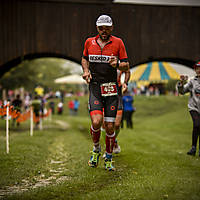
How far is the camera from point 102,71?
6477 millimetres

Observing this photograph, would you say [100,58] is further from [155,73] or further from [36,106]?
[155,73]

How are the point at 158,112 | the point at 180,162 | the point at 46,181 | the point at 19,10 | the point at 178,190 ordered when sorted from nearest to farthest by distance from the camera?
1. the point at 178,190
2. the point at 46,181
3. the point at 180,162
4. the point at 19,10
5. the point at 158,112

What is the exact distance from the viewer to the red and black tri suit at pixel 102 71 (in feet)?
21.1

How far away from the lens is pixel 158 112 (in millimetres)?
33969

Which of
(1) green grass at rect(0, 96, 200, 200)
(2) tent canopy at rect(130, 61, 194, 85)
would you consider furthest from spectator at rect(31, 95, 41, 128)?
(1) green grass at rect(0, 96, 200, 200)

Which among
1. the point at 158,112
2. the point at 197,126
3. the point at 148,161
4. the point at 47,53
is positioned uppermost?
the point at 47,53

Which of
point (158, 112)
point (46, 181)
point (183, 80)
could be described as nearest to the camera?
point (46, 181)

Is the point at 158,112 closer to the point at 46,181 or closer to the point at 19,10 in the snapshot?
the point at 19,10

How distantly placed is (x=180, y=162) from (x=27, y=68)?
78.8 feet

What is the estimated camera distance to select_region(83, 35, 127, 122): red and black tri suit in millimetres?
6429

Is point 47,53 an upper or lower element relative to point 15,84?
upper

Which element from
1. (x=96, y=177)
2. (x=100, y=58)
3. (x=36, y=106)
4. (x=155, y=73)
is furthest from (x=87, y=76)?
(x=155, y=73)

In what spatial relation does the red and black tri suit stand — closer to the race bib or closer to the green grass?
the race bib

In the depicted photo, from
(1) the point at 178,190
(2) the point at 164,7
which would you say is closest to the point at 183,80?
(1) the point at 178,190
